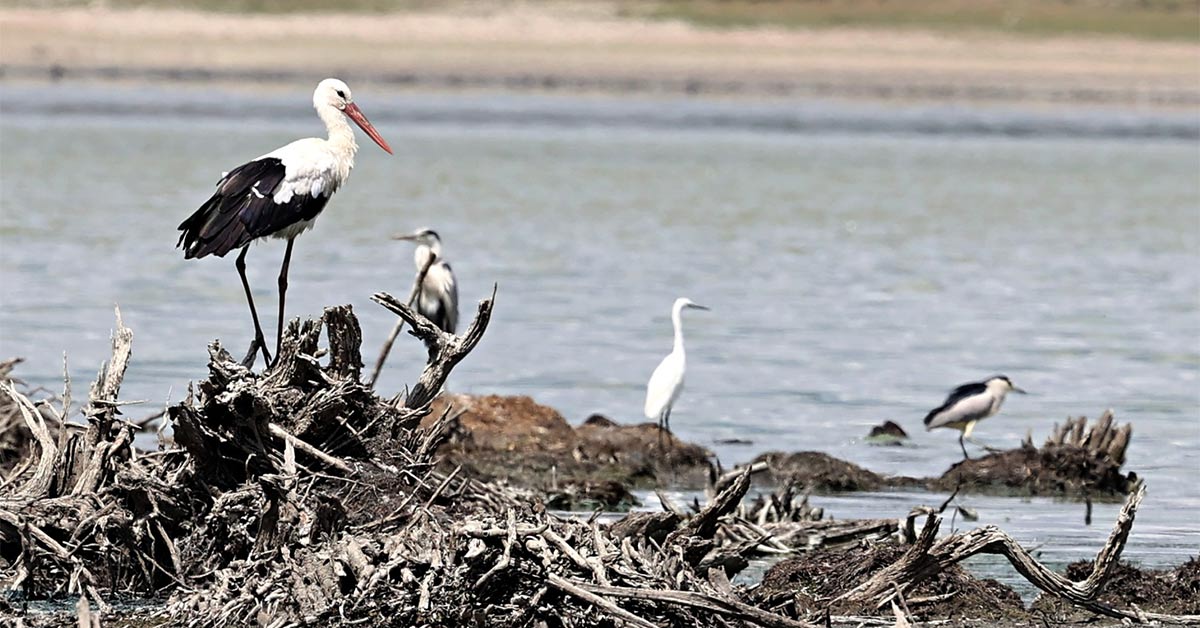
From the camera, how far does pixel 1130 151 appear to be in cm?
4878

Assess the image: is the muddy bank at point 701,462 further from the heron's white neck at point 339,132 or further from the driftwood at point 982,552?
the driftwood at point 982,552

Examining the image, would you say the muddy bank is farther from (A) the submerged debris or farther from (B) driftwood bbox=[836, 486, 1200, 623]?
(B) driftwood bbox=[836, 486, 1200, 623]

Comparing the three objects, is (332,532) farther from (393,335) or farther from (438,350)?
(393,335)

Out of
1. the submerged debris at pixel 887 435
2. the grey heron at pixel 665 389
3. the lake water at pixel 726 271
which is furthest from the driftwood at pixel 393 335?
the submerged debris at pixel 887 435

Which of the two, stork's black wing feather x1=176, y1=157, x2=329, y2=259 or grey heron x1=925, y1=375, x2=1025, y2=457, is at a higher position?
stork's black wing feather x1=176, y1=157, x2=329, y2=259

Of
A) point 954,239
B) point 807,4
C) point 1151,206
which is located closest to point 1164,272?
point 954,239

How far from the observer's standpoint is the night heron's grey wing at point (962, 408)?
1319cm

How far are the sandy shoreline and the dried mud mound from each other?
50.4 m

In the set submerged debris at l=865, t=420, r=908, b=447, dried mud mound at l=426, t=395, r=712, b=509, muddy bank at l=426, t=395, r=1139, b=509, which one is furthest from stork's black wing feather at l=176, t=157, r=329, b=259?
submerged debris at l=865, t=420, r=908, b=447

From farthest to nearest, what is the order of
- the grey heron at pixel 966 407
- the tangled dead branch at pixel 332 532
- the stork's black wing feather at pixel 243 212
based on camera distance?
the grey heron at pixel 966 407, the stork's black wing feather at pixel 243 212, the tangled dead branch at pixel 332 532

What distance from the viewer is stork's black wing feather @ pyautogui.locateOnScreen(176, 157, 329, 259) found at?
9219 mm

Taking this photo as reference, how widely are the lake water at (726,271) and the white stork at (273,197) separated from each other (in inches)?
127

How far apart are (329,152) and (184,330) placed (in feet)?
27.6

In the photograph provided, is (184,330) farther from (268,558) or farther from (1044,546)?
(268,558)
